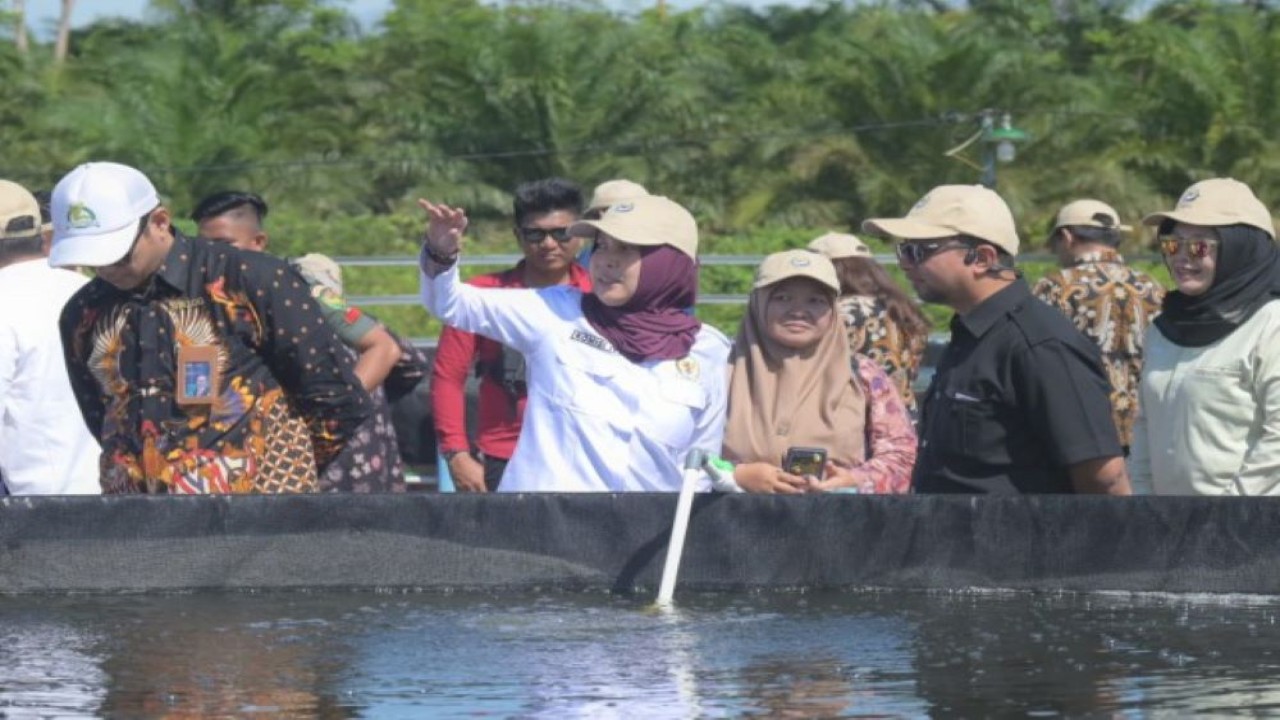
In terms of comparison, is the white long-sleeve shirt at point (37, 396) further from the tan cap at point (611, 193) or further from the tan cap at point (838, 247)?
the tan cap at point (838, 247)

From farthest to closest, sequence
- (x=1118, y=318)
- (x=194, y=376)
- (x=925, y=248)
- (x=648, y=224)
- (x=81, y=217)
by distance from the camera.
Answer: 1. (x=1118, y=318)
2. (x=648, y=224)
3. (x=925, y=248)
4. (x=194, y=376)
5. (x=81, y=217)

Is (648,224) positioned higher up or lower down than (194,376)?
higher up

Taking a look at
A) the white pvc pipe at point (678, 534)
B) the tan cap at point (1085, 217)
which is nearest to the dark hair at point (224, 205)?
the tan cap at point (1085, 217)

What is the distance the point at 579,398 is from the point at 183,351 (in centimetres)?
108

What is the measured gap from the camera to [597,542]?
5875 mm

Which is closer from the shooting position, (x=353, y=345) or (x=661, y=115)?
(x=353, y=345)

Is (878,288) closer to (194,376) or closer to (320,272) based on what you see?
(320,272)

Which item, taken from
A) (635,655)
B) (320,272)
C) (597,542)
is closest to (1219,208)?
Result: (597,542)

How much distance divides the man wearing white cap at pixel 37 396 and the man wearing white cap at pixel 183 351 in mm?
723

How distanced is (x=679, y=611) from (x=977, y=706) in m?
1.29

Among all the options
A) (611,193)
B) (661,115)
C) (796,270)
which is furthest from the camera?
(661,115)

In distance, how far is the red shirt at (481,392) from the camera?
7.70m

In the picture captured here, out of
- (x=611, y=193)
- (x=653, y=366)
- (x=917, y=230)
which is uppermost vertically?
(x=611, y=193)

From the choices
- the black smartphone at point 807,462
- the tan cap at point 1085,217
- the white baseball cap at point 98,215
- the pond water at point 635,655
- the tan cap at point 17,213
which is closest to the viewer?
the pond water at point 635,655
